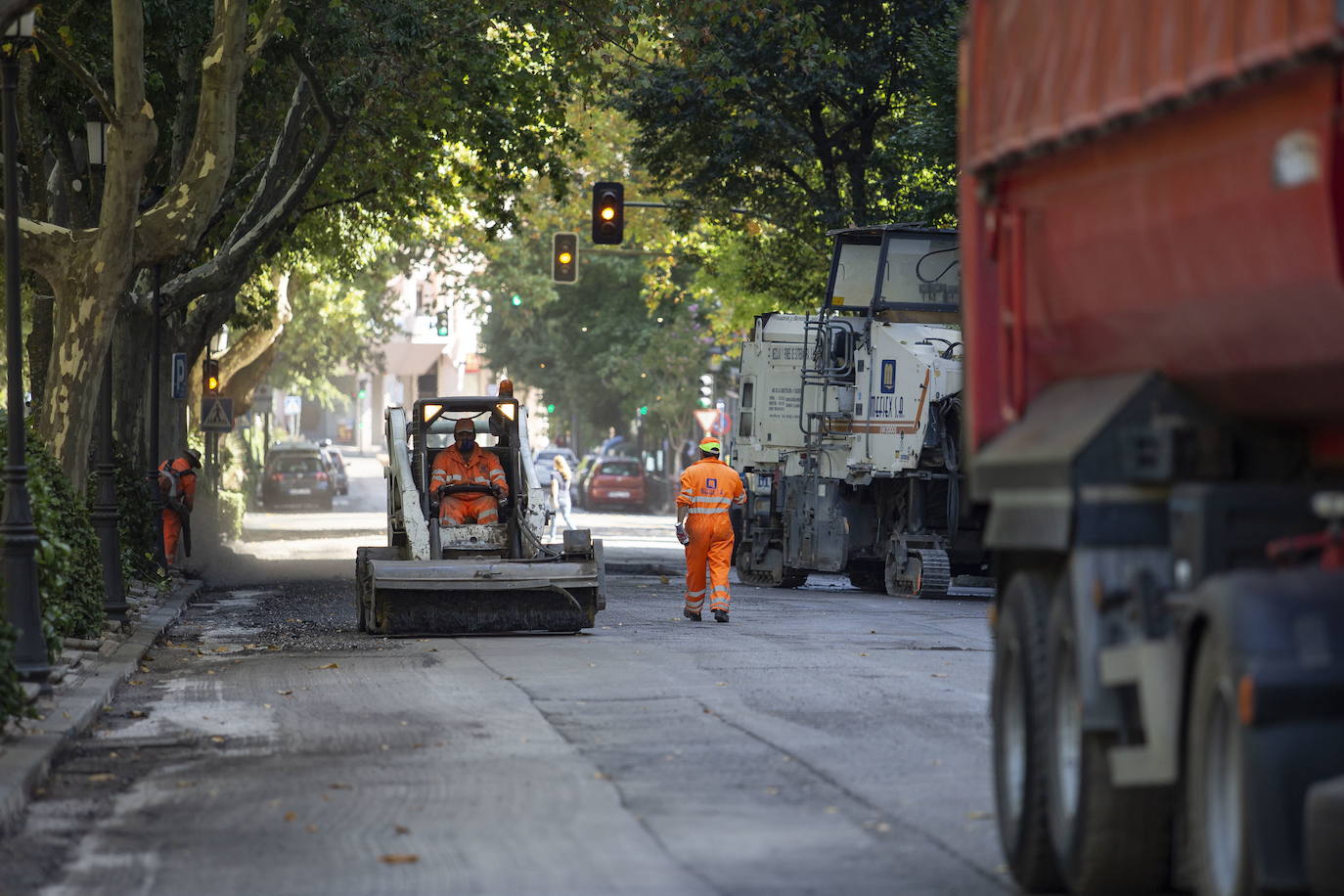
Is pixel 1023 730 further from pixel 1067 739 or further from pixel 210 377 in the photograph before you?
pixel 210 377

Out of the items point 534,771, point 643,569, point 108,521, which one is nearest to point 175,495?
point 643,569

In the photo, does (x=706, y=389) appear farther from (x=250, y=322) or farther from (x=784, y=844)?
(x=784, y=844)

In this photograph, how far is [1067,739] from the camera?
22.6 ft

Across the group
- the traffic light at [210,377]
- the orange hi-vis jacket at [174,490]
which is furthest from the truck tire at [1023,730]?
the traffic light at [210,377]

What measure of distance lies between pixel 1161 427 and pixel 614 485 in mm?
52408

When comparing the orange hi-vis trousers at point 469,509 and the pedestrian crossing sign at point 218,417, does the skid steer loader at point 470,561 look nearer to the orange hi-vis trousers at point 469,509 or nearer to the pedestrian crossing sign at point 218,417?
the orange hi-vis trousers at point 469,509

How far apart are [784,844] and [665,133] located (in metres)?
26.3

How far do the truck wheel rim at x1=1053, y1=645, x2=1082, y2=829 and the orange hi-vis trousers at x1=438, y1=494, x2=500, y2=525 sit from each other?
13.0 meters

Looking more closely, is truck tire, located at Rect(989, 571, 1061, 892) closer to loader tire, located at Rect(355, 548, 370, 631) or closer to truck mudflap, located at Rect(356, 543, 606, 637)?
truck mudflap, located at Rect(356, 543, 606, 637)

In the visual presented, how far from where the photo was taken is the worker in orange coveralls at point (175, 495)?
87.2 ft

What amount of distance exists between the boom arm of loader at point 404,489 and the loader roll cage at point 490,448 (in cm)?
11

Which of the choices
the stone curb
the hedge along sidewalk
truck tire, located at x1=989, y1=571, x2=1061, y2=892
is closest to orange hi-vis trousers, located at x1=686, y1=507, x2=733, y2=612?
the hedge along sidewalk

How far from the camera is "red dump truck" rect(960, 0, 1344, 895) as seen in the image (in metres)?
5.39

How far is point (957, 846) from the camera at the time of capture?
7.95 m
